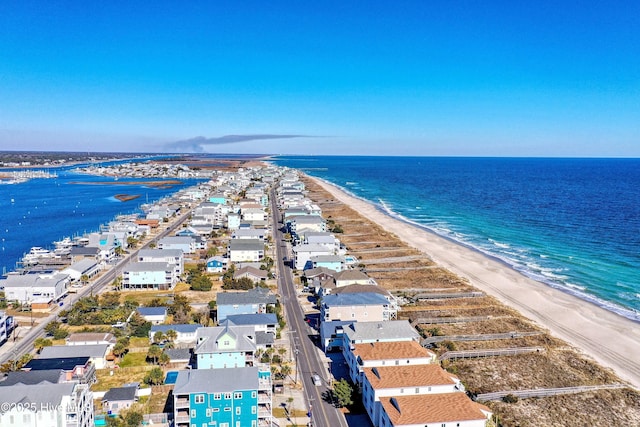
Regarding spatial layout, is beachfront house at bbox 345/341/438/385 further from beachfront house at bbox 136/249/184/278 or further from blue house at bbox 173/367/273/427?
beachfront house at bbox 136/249/184/278

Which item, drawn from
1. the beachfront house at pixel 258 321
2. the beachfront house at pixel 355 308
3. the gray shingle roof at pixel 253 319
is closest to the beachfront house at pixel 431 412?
the beachfront house at pixel 355 308

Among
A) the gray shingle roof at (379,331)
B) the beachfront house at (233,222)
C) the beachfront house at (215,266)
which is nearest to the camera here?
the gray shingle roof at (379,331)

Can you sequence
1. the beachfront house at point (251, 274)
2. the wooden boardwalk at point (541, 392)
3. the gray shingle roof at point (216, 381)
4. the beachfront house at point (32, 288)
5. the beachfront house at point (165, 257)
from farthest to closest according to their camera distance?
the beachfront house at point (165, 257) < the beachfront house at point (251, 274) < the beachfront house at point (32, 288) < the wooden boardwalk at point (541, 392) < the gray shingle roof at point (216, 381)

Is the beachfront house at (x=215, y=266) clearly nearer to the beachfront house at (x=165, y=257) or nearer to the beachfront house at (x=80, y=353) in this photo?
the beachfront house at (x=165, y=257)

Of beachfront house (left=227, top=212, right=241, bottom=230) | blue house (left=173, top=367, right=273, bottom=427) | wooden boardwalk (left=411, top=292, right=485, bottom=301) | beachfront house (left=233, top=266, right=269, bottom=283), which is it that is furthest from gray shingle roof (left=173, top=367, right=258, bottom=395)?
beachfront house (left=227, top=212, right=241, bottom=230)

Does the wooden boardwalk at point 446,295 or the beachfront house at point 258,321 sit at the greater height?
the beachfront house at point 258,321

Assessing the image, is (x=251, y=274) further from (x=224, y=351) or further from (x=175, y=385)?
(x=175, y=385)

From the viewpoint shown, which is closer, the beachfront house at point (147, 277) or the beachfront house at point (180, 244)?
the beachfront house at point (147, 277)
